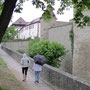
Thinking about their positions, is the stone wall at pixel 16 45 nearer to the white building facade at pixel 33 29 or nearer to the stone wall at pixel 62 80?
the white building facade at pixel 33 29

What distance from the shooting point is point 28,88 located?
28.2 ft

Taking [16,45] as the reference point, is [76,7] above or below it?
above

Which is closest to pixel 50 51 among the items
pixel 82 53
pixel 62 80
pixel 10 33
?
pixel 82 53

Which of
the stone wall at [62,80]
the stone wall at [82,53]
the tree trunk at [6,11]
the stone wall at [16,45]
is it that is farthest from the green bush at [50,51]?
the tree trunk at [6,11]

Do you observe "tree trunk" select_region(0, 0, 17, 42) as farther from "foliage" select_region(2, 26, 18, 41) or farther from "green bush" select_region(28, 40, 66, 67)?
"foliage" select_region(2, 26, 18, 41)

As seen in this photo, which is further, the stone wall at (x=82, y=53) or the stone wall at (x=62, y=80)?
the stone wall at (x=82, y=53)

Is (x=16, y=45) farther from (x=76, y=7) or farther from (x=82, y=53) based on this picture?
(x=76, y=7)

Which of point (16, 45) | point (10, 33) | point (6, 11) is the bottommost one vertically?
point (16, 45)

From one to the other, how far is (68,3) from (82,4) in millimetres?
773

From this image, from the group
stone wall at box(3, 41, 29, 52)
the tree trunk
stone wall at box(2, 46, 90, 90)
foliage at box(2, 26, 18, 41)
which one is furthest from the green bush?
foliage at box(2, 26, 18, 41)

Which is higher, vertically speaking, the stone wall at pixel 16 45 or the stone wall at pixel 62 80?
the stone wall at pixel 16 45

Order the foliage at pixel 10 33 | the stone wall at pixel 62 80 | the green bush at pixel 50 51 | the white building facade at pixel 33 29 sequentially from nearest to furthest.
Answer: the stone wall at pixel 62 80 → the green bush at pixel 50 51 → the foliage at pixel 10 33 → the white building facade at pixel 33 29

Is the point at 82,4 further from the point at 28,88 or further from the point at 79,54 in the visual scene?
the point at 79,54

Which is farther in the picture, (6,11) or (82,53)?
(82,53)
